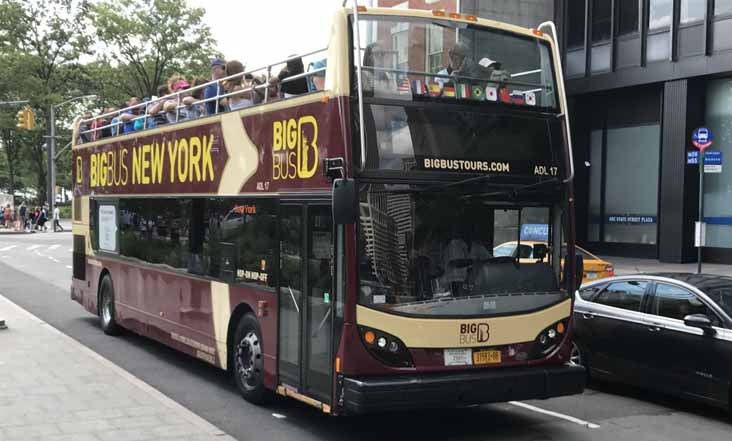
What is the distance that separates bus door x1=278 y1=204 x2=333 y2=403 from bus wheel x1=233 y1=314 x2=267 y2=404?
57cm

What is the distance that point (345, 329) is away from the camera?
6.78 meters

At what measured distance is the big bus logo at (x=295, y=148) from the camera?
7473 mm

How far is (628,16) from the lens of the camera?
26.9m

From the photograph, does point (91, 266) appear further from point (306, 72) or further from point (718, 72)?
point (718, 72)

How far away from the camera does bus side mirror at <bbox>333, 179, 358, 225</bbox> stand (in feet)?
21.4

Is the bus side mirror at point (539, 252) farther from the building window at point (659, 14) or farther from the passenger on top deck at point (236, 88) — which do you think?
the building window at point (659, 14)

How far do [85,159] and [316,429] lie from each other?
889 centimetres

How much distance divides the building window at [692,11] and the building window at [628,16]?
185 cm

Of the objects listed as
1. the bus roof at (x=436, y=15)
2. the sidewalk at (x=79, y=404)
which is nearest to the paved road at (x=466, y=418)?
the sidewalk at (x=79, y=404)

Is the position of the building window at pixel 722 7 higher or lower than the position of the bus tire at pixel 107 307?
higher

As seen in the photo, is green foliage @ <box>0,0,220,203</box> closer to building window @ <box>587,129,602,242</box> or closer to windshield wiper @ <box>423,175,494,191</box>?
building window @ <box>587,129,602,242</box>

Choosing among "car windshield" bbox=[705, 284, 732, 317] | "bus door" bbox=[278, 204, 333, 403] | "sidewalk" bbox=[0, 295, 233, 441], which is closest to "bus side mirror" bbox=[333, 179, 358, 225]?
"bus door" bbox=[278, 204, 333, 403]

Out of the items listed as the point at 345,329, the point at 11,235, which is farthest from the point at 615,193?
the point at 11,235

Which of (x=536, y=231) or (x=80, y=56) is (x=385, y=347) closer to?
(x=536, y=231)
